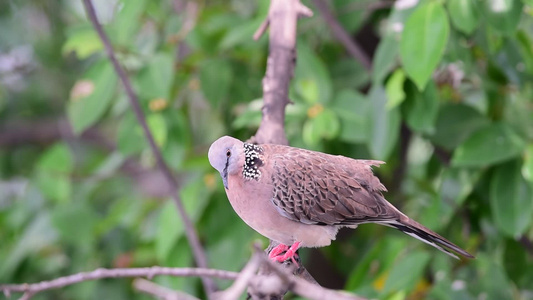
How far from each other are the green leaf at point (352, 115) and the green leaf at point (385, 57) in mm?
244

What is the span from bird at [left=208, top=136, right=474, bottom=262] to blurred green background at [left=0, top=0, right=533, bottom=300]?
514mm

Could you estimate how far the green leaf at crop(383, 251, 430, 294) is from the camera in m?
2.73

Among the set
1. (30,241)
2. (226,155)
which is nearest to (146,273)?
(226,155)

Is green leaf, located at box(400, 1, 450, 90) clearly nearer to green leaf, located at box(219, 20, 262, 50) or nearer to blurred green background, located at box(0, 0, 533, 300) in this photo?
blurred green background, located at box(0, 0, 533, 300)

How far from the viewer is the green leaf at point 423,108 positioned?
109 inches

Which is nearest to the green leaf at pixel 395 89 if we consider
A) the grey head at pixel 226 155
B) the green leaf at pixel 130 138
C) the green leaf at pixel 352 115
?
the green leaf at pixel 352 115

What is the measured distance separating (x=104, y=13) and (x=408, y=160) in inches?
102

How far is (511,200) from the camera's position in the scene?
2.82 meters

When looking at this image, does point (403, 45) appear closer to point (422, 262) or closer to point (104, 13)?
point (422, 262)

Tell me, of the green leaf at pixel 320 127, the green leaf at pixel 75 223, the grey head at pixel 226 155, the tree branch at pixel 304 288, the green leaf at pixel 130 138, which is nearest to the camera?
the tree branch at pixel 304 288

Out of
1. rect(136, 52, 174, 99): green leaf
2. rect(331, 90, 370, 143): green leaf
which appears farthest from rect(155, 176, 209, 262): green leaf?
rect(331, 90, 370, 143): green leaf

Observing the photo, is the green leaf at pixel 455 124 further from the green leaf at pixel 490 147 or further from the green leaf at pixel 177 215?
the green leaf at pixel 177 215

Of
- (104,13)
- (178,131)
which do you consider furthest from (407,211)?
(104,13)

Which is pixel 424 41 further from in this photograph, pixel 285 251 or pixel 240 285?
pixel 240 285
